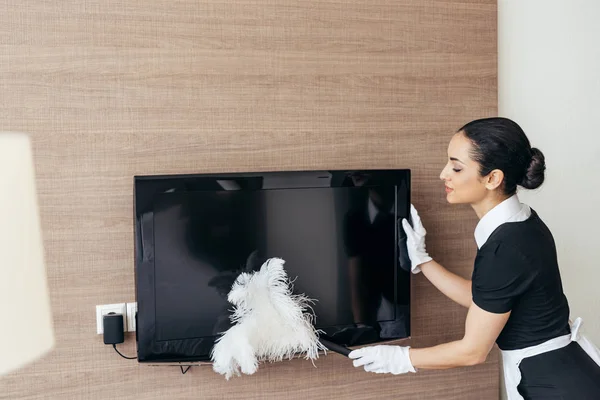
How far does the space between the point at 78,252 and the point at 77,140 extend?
33 cm

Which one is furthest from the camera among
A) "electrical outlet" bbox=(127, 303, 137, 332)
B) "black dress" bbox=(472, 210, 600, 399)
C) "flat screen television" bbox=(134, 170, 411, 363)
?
"electrical outlet" bbox=(127, 303, 137, 332)

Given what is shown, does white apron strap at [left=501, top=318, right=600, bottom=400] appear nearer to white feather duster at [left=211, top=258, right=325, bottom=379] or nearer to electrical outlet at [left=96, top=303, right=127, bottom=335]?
white feather duster at [left=211, top=258, right=325, bottom=379]

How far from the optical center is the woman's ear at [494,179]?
67.4 inches

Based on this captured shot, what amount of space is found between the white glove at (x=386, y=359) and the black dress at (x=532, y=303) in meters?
0.27

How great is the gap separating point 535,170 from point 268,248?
807 millimetres

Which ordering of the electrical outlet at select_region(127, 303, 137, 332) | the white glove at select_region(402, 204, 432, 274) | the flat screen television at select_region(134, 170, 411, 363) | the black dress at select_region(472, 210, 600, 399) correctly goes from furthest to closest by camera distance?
the white glove at select_region(402, 204, 432, 274)
the electrical outlet at select_region(127, 303, 137, 332)
the flat screen television at select_region(134, 170, 411, 363)
the black dress at select_region(472, 210, 600, 399)

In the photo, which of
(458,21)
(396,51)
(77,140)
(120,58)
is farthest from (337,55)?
(77,140)

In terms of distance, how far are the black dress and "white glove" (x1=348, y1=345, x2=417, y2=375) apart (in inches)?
10.8

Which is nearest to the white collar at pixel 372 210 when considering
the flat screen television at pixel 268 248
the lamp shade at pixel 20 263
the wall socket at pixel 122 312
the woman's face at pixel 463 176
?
the flat screen television at pixel 268 248

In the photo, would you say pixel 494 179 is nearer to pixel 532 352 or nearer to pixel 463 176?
pixel 463 176

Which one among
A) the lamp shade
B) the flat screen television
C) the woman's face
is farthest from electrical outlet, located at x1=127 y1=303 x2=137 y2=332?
the woman's face

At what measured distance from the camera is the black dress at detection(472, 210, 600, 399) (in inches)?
65.2

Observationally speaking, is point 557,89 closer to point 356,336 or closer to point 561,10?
point 561,10

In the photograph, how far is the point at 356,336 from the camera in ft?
6.48
